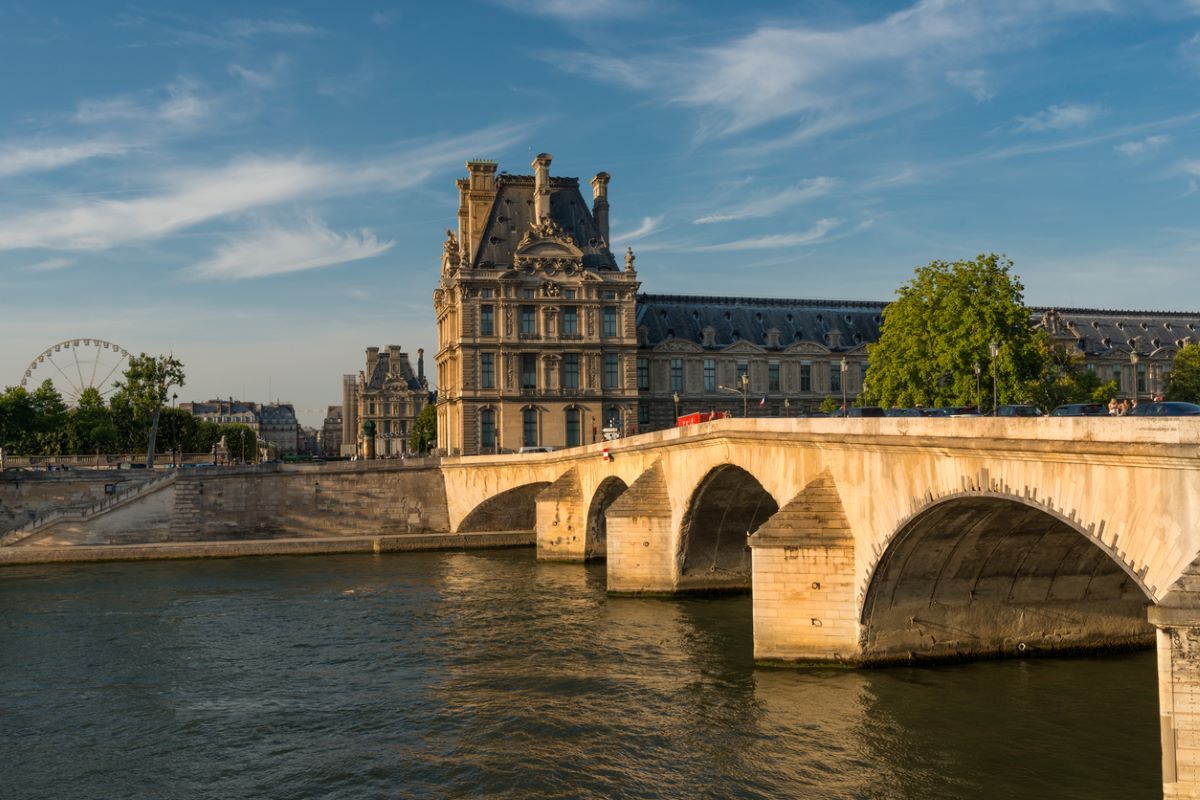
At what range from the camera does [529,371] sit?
8494cm

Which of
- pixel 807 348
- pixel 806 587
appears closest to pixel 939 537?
pixel 806 587

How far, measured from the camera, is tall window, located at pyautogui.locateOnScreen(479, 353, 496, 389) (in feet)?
274

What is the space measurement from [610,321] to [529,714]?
201 feet

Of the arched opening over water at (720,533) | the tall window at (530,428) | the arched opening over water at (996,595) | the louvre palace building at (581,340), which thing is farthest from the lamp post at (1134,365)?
the arched opening over water at (996,595)

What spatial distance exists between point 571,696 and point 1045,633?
13507 mm

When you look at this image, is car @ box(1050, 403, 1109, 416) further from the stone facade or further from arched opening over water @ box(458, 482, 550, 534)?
the stone facade

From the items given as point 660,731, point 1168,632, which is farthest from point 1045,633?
point 1168,632

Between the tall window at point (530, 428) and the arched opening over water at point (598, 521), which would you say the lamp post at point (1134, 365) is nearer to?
the tall window at point (530, 428)

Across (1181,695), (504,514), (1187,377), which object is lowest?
(504,514)

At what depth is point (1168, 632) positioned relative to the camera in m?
15.2

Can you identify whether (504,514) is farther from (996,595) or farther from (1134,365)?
(1134,365)

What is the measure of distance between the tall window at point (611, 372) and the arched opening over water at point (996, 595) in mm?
58565

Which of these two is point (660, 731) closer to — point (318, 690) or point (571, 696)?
point (571, 696)

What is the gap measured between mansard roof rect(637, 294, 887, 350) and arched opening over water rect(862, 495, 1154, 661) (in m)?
63.5
